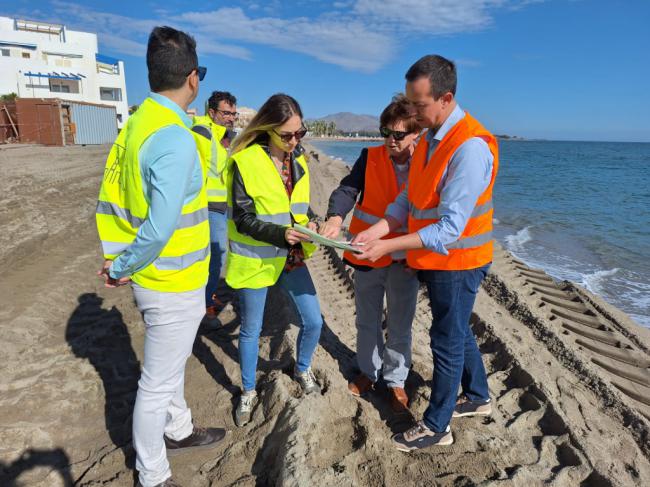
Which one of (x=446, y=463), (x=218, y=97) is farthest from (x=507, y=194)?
(x=446, y=463)

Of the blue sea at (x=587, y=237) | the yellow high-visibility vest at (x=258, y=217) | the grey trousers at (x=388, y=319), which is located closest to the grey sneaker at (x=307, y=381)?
the grey trousers at (x=388, y=319)

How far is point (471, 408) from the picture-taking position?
3088 millimetres

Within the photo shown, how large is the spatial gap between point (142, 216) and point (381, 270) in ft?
5.65

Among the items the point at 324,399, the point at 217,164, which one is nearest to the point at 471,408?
the point at 324,399

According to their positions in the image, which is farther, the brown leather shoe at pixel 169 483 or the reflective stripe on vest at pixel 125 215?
the brown leather shoe at pixel 169 483

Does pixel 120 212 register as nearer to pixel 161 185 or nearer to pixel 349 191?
pixel 161 185

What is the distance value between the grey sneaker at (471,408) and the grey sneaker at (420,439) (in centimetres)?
33

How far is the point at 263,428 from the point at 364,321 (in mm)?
1048

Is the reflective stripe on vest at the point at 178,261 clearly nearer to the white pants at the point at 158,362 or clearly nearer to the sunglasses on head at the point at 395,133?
the white pants at the point at 158,362

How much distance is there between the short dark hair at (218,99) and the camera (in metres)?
4.85

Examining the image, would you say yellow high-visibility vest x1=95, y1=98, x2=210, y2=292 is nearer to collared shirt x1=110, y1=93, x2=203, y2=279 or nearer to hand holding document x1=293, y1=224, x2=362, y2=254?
collared shirt x1=110, y1=93, x2=203, y2=279

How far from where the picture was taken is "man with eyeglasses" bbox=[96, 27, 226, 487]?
73.9 inches

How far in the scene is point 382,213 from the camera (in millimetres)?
3074

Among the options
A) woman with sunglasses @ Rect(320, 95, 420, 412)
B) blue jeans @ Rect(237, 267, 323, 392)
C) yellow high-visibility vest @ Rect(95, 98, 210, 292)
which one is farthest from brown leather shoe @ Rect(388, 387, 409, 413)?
yellow high-visibility vest @ Rect(95, 98, 210, 292)
